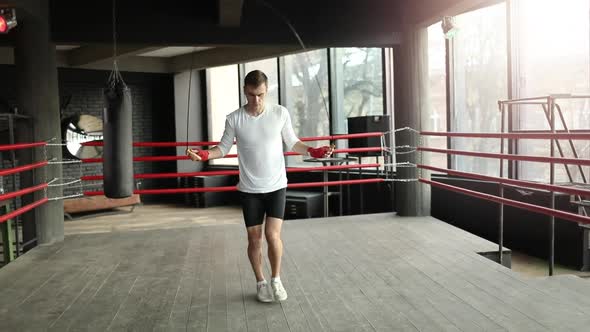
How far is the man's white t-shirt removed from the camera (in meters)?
3.36

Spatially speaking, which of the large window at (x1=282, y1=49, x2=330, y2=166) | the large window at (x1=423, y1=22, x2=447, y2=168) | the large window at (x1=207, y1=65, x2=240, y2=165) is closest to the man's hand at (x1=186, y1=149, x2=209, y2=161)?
the large window at (x1=423, y1=22, x2=447, y2=168)

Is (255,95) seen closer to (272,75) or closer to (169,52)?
(272,75)

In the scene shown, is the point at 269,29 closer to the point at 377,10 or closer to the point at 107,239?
the point at 377,10

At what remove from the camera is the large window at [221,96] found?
12436mm

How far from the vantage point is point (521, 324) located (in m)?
2.96

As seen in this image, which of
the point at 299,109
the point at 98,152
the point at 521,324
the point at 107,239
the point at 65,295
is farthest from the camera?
the point at 98,152

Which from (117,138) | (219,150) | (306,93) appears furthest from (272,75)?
(219,150)

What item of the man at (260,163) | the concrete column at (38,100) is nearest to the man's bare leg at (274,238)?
the man at (260,163)

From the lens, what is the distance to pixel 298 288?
3.72 metres

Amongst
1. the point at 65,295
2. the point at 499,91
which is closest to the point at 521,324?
the point at 65,295

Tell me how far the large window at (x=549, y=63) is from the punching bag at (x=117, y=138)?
463 centimetres

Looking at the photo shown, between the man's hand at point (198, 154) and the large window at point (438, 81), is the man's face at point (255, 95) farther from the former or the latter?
the large window at point (438, 81)

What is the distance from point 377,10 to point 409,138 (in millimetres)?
1446

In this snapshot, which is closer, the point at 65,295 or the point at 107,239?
the point at 65,295
